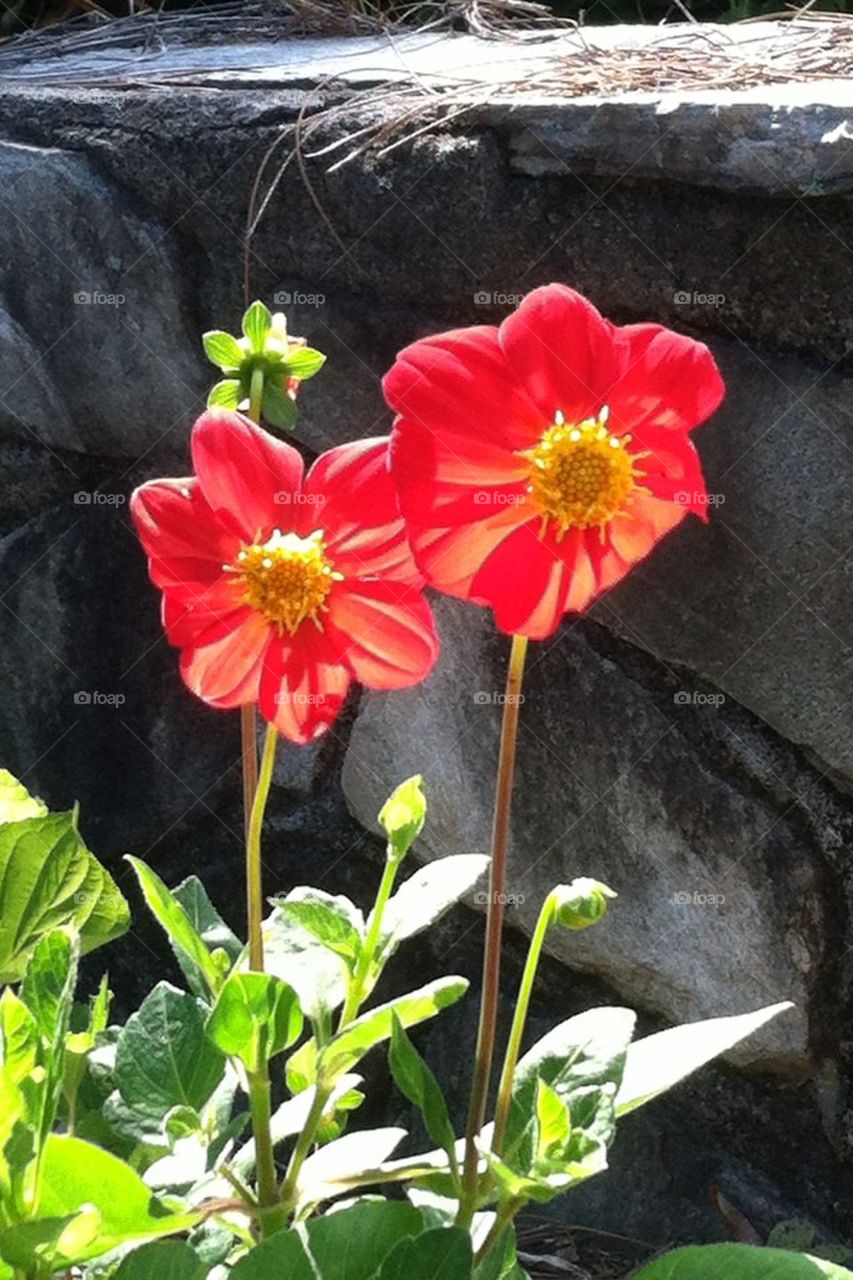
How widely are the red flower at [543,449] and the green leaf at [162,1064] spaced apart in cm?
42

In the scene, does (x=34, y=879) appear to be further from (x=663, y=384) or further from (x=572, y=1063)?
(x=663, y=384)

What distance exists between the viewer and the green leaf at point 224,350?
1.00 meters

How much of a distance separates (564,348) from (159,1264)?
0.63m

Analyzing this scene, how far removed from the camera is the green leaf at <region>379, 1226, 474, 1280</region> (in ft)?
3.18

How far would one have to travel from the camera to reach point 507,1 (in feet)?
7.45

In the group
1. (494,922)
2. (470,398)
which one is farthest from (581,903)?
(470,398)

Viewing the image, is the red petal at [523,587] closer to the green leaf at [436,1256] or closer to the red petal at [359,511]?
the red petal at [359,511]

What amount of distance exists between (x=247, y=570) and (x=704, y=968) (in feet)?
2.46

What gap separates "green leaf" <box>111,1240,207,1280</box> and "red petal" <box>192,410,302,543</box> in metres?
0.46

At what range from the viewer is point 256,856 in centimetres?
104

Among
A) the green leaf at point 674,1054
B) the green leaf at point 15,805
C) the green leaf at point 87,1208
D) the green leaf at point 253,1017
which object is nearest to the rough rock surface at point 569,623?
the green leaf at point 674,1054

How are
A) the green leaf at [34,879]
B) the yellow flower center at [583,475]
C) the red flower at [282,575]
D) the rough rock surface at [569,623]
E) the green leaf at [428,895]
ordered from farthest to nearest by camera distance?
the rough rock surface at [569,623] < the green leaf at [34,879] < the green leaf at [428,895] < the red flower at [282,575] < the yellow flower center at [583,475]

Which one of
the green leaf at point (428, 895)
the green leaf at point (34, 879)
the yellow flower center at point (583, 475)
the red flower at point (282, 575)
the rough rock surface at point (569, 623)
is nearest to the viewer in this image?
the yellow flower center at point (583, 475)

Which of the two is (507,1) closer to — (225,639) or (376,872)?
(376,872)
